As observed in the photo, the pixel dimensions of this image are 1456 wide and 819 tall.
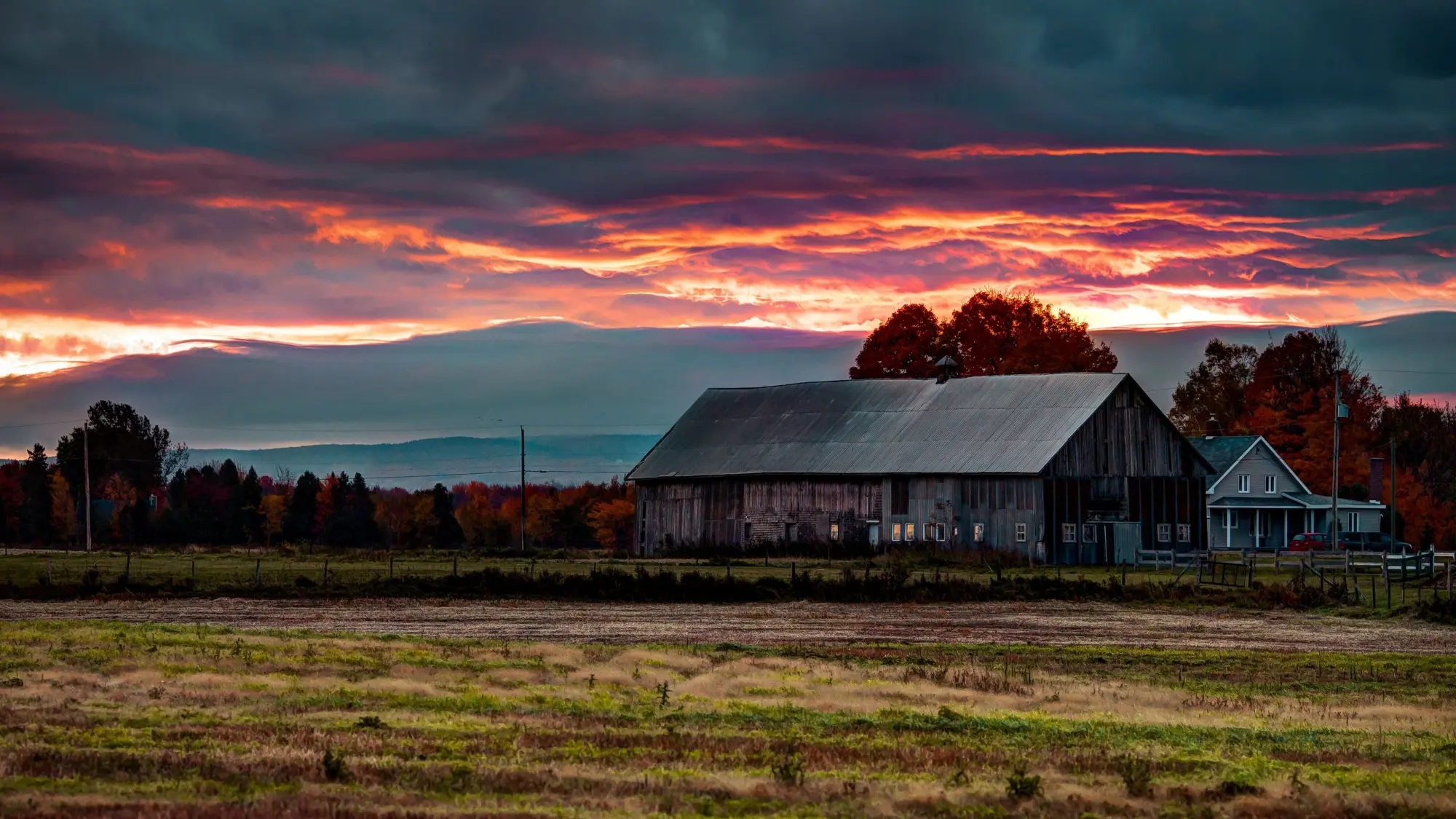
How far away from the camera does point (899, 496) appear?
255 ft

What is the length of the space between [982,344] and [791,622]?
77954 millimetres

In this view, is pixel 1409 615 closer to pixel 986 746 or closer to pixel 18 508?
pixel 986 746

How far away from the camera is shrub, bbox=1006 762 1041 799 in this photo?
1555cm

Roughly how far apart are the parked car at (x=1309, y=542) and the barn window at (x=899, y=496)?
18.2 m


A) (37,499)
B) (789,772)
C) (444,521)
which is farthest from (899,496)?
(37,499)

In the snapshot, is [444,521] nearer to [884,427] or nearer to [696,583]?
[884,427]

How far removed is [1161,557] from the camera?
70000mm

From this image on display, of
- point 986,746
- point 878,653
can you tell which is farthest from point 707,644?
point 986,746

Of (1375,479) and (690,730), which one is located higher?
(1375,479)

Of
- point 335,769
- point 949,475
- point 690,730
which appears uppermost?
point 949,475

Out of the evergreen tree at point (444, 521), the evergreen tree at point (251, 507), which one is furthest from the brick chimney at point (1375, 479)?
the evergreen tree at point (251, 507)

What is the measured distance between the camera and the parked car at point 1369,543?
259 ft

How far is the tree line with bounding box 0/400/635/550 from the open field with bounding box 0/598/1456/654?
80.6 metres

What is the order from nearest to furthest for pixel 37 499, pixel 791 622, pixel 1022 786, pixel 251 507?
pixel 1022 786 < pixel 791 622 < pixel 251 507 < pixel 37 499
